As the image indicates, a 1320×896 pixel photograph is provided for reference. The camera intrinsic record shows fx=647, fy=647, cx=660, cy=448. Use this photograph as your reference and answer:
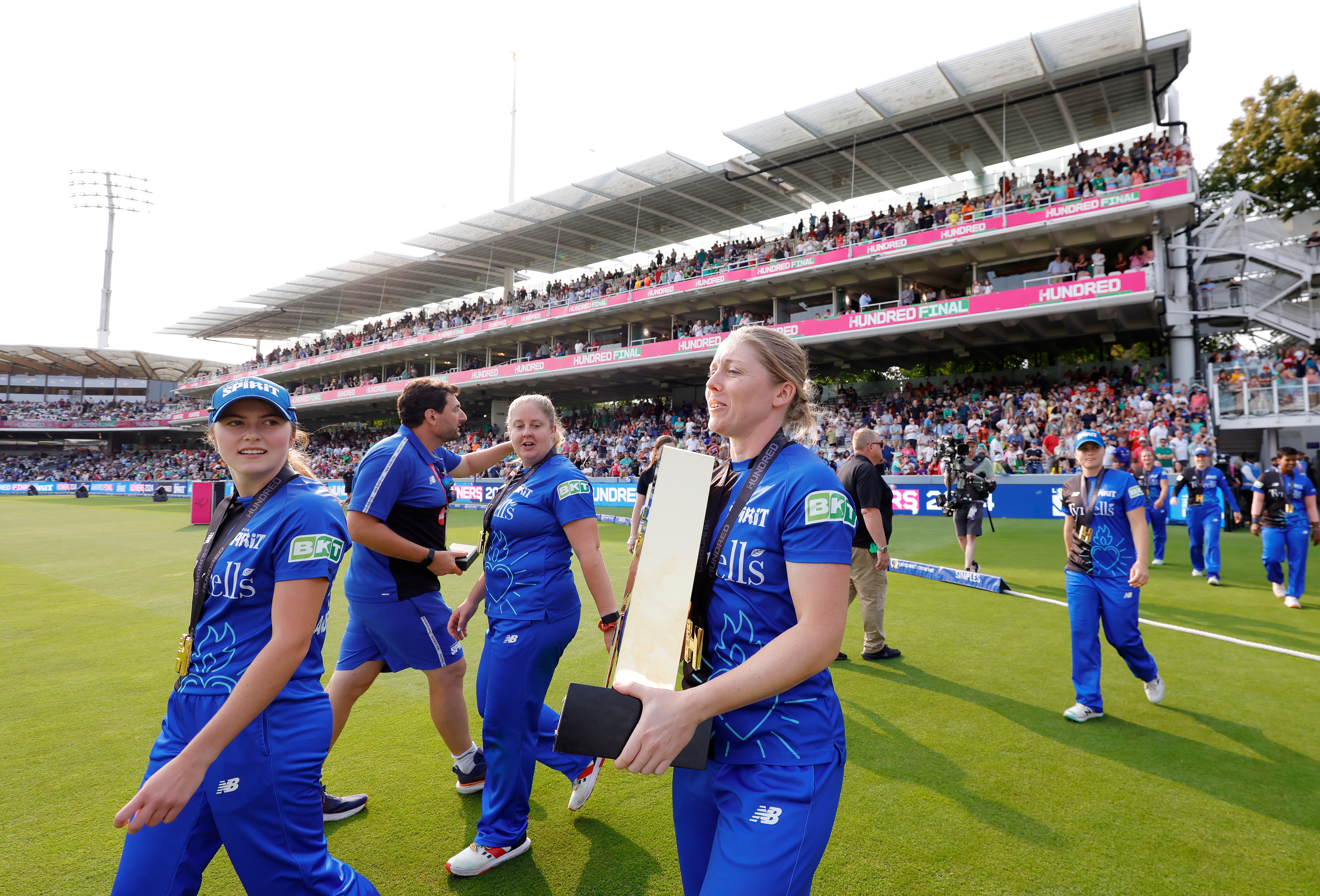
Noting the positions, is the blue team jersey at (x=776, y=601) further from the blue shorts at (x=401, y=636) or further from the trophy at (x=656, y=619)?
the blue shorts at (x=401, y=636)

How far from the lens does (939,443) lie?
19312 mm

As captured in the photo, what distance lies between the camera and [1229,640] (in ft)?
20.9

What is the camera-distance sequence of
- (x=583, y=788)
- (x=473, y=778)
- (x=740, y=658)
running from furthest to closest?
(x=473, y=778)
(x=583, y=788)
(x=740, y=658)

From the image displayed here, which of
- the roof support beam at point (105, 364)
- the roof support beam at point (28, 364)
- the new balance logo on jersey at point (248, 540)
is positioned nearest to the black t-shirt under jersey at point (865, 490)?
the new balance logo on jersey at point (248, 540)

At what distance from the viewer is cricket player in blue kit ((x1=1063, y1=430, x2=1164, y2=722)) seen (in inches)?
179

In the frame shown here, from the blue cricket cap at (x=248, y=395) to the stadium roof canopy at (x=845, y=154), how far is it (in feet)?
80.7

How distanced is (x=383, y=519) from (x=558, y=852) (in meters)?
1.81

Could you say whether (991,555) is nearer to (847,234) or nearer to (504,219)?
(847,234)

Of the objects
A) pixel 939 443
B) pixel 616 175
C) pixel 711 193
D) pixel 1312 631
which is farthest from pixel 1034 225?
pixel 1312 631

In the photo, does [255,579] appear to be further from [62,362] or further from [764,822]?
[62,362]

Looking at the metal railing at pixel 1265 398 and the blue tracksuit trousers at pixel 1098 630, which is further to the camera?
the metal railing at pixel 1265 398

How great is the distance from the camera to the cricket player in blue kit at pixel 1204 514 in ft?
29.2

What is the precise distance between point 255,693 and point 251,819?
39cm

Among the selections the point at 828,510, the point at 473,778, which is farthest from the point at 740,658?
the point at 473,778
